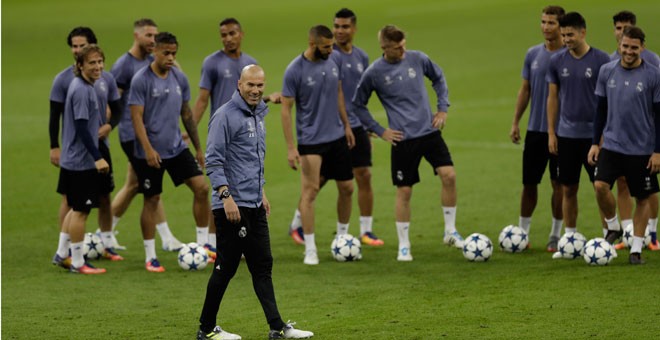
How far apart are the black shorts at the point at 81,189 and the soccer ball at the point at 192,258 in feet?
3.68

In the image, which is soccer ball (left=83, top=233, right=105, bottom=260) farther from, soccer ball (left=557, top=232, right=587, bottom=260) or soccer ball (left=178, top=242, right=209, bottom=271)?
soccer ball (left=557, top=232, right=587, bottom=260)

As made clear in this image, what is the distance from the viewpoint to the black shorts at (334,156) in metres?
13.8

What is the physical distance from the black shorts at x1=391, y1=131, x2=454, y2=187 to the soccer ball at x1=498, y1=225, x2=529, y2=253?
104 centimetres

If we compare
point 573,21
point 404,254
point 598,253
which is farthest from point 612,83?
point 404,254

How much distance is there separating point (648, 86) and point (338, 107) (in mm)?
3551

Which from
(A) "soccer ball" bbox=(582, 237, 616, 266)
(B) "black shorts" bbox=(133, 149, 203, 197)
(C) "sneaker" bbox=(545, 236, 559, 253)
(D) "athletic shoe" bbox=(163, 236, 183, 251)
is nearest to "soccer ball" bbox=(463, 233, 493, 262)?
(C) "sneaker" bbox=(545, 236, 559, 253)

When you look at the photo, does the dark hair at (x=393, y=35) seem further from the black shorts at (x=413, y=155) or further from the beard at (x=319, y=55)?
the black shorts at (x=413, y=155)

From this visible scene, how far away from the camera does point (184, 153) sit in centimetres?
1355

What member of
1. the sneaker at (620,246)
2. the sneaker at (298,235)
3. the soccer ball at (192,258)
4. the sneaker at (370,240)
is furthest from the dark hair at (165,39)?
the sneaker at (620,246)

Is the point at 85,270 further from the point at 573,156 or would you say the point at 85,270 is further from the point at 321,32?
the point at 573,156

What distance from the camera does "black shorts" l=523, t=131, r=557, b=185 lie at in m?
13.9

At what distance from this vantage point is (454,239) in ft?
46.5

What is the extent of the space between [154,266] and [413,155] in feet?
10.4

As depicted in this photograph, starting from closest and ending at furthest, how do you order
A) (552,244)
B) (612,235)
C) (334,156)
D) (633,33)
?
(633,33) < (612,235) < (552,244) < (334,156)
